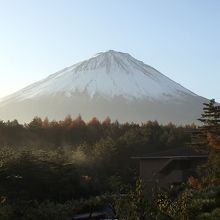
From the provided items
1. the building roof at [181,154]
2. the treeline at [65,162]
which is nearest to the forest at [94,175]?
the treeline at [65,162]

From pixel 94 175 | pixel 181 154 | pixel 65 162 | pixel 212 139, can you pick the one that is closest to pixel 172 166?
pixel 181 154

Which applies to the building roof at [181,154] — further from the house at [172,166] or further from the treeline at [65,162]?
the treeline at [65,162]

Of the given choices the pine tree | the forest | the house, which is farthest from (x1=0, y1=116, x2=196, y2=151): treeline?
the pine tree

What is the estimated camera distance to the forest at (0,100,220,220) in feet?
36.2

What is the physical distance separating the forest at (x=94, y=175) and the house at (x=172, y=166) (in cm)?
159

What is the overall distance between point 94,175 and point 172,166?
66.2 ft

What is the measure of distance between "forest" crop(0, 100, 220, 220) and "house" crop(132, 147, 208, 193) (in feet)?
5.21

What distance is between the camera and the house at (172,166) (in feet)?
118

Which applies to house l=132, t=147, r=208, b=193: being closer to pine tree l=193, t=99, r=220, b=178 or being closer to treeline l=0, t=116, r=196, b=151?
pine tree l=193, t=99, r=220, b=178

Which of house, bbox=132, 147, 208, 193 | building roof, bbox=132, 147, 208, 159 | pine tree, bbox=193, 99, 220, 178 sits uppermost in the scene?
pine tree, bbox=193, 99, 220, 178

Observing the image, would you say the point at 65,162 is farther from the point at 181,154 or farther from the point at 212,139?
the point at 212,139

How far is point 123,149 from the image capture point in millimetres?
62969

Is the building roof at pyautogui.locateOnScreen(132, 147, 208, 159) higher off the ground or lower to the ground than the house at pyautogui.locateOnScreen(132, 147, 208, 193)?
higher

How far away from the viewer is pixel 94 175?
184 feet
